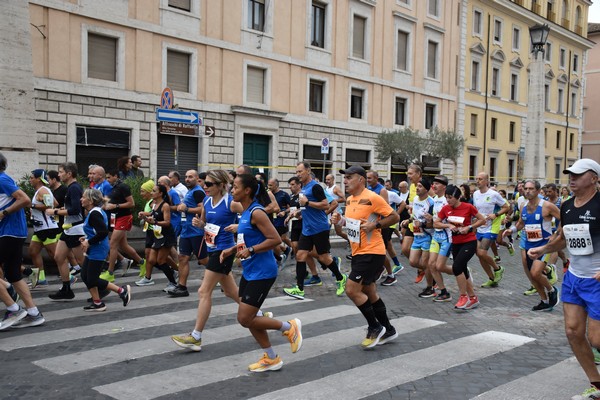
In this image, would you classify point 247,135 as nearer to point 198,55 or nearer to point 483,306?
point 198,55

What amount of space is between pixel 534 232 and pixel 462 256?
Answer: 1072mm

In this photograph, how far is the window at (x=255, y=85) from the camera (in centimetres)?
2564

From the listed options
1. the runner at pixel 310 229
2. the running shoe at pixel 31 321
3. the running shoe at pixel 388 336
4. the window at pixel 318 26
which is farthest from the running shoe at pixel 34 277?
the window at pixel 318 26

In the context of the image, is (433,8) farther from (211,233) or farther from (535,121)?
(211,233)

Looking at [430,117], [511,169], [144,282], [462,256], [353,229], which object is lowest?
[144,282]

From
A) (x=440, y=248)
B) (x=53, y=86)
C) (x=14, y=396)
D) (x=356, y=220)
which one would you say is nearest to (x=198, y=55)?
(x=53, y=86)

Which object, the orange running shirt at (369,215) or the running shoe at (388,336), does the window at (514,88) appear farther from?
the running shoe at (388,336)

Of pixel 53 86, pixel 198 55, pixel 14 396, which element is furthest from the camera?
pixel 198 55

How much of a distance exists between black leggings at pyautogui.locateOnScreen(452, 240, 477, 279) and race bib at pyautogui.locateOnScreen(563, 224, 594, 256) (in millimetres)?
3506

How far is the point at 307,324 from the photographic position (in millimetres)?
7297

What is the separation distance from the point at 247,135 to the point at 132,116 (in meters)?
5.70

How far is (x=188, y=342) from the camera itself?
589 centimetres

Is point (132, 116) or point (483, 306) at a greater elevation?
point (132, 116)

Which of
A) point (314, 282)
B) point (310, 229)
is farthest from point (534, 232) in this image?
point (314, 282)
